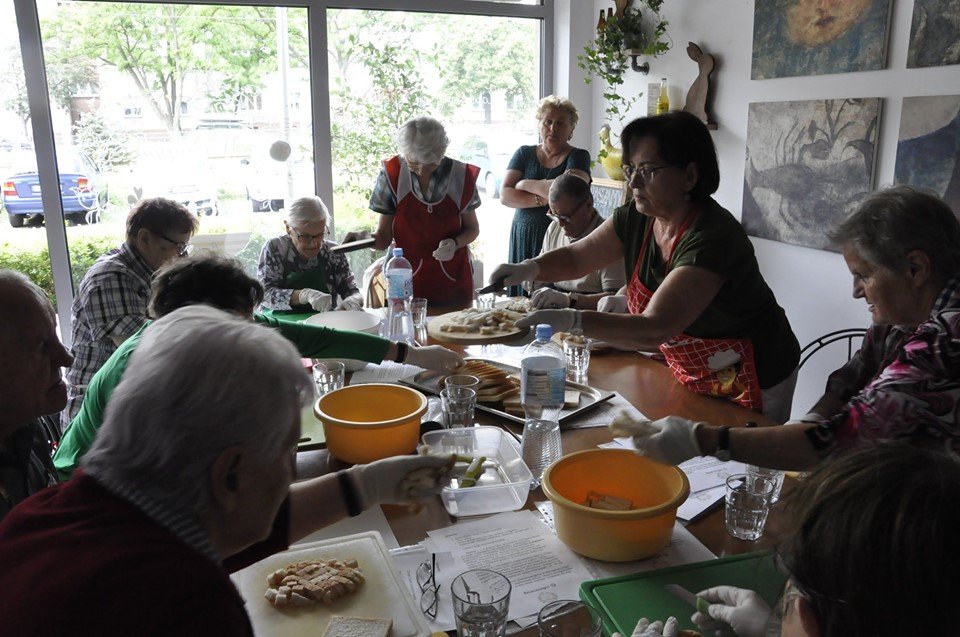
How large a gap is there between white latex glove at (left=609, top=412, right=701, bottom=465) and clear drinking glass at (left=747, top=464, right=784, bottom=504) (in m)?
0.14

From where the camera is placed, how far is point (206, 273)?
1889 mm

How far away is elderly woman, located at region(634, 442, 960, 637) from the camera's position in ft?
2.38

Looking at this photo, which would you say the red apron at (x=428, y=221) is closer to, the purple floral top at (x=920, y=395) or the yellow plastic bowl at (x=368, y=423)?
the yellow plastic bowl at (x=368, y=423)

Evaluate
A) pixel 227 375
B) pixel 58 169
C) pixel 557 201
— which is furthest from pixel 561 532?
pixel 58 169

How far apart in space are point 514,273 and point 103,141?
3205 millimetres

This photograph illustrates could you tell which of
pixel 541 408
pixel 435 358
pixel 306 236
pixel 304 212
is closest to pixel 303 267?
pixel 306 236

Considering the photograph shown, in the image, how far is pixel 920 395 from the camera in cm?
136

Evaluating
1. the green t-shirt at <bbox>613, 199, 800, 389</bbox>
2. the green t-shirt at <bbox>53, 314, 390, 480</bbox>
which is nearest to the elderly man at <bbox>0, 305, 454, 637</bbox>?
the green t-shirt at <bbox>53, 314, 390, 480</bbox>

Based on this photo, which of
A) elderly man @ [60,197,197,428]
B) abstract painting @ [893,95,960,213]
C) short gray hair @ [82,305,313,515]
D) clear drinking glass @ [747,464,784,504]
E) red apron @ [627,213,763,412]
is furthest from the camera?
abstract painting @ [893,95,960,213]

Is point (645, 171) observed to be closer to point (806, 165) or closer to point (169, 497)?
point (806, 165)

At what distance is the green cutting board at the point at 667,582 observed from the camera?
4.02ft

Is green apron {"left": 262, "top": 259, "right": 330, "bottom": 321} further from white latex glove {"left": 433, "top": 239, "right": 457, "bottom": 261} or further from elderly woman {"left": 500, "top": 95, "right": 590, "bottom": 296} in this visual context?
elderly woman {"left": 500, "top": 95, "right": 590, "bottom": 296}

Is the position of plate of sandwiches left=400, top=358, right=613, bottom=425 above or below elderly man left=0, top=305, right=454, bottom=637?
below

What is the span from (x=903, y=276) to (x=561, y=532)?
0.90 meters
